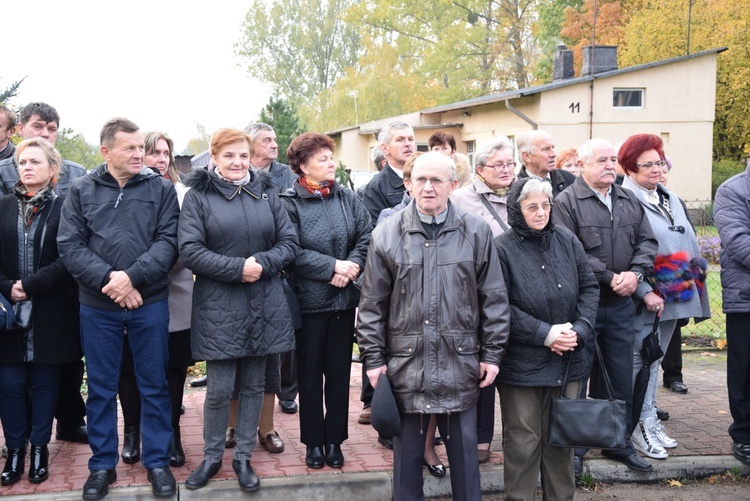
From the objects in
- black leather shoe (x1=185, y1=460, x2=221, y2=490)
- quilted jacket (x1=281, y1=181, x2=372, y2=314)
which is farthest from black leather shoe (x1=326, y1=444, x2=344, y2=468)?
quilted jacket (x1=281, y1=181, x2=372, y2=314)

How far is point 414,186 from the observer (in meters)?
4.50

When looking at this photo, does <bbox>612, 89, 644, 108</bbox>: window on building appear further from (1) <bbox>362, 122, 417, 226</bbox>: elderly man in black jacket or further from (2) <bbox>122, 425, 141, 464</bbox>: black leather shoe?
(2) <bbox>122, 425, 141, 464</bbox>: black leather shoe

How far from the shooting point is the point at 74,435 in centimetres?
577

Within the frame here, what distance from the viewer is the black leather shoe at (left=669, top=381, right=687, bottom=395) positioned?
24.0 feet

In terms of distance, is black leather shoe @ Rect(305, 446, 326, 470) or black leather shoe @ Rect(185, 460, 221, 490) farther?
black leather shoe @ Rect(305, 446, 326, 470)

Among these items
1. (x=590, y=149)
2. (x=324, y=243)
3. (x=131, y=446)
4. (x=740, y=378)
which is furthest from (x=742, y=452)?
(x=131, y=446)

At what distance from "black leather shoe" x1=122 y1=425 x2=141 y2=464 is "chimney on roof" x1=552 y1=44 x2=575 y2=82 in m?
30.5

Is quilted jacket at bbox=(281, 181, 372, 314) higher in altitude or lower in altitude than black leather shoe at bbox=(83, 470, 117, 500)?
higher

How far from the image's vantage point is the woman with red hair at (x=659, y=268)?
5625mm

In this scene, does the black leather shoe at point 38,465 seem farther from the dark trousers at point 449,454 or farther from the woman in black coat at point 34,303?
the dark trousers at point 449,454

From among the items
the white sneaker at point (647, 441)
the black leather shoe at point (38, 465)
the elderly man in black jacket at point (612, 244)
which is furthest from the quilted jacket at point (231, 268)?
the white sneaker at point (647, 441)

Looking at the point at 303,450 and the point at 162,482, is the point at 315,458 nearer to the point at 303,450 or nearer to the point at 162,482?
the point at 303,450

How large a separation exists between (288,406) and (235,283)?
211cm

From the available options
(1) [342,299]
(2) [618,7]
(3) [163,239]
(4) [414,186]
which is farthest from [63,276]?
(2) [618,7]
